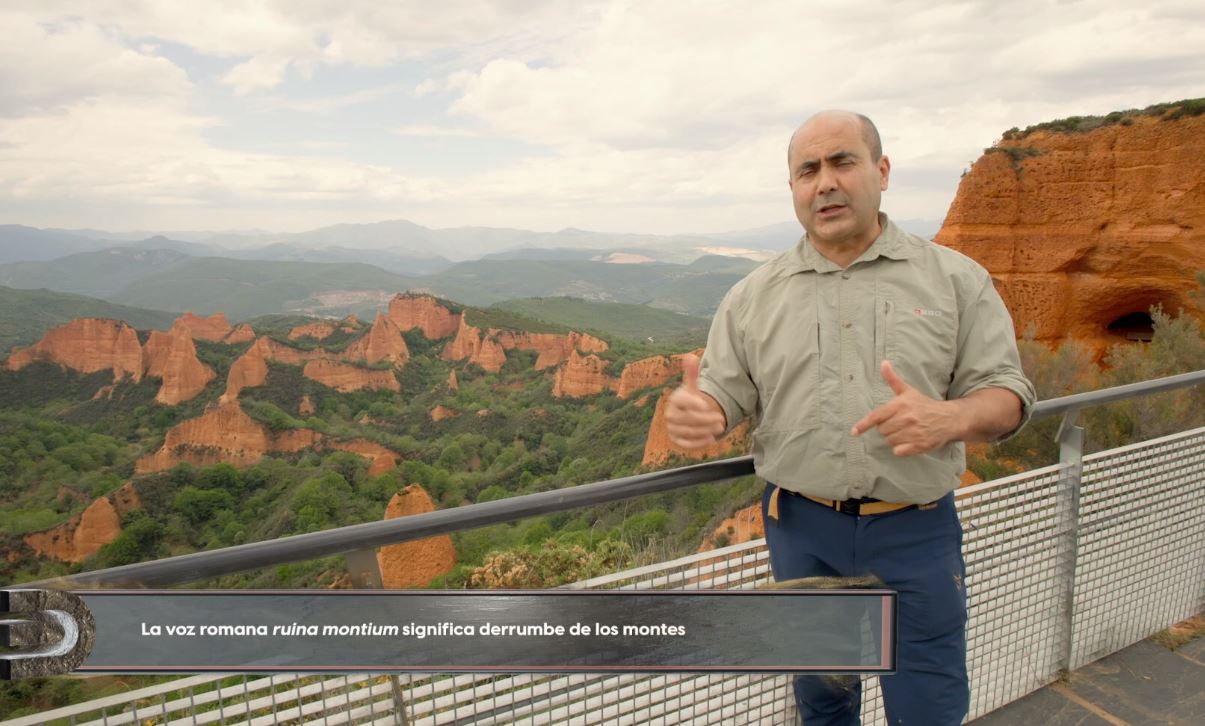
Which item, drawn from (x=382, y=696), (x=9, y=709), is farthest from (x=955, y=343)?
(x=9, y=709)

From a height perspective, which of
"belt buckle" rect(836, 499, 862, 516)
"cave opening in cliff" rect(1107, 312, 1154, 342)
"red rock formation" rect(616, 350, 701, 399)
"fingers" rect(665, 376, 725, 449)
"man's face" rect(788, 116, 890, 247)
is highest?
"man's face" rect(788, 116, 890, 247)

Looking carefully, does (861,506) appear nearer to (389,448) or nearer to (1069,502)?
(1069,502)

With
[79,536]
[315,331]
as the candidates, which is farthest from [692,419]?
[315,331]

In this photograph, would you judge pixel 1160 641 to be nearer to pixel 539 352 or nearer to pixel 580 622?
pixel 580 622

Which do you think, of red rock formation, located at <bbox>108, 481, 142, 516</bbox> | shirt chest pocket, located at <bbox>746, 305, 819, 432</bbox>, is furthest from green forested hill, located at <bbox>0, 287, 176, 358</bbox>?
shirt chest pocket, located at <bbox>746, 305, 819, 432</bbox>

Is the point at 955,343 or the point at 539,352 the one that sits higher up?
the point at 955,343

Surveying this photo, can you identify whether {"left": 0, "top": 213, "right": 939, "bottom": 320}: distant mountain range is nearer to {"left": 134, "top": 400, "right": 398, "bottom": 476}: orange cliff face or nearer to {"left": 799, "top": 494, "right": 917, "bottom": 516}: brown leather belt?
{"left": 134, "top": 400, "right": 398, "bottom": 476}: orange cliff face

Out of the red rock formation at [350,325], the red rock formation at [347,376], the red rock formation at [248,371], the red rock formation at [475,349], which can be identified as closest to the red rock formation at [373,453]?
the red rock formation at [248,371]
